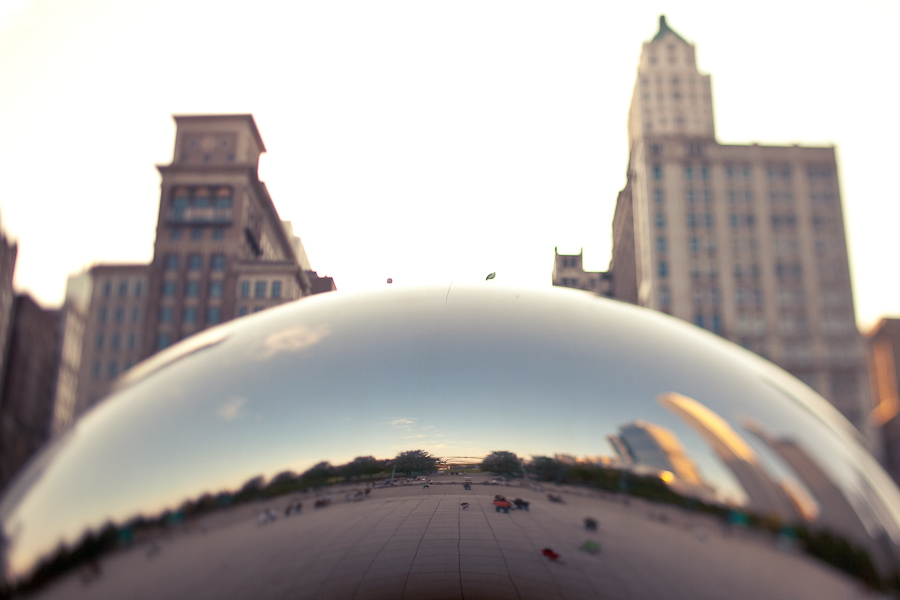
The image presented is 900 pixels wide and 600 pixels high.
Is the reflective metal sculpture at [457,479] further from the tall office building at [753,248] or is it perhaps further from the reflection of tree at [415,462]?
the tall office building at [753,248]

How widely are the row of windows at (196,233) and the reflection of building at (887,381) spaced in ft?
234

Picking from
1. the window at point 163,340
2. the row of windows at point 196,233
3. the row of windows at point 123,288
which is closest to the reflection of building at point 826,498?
the window at point 163,340

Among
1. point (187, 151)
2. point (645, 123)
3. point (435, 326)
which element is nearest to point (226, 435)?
point (435, 326)

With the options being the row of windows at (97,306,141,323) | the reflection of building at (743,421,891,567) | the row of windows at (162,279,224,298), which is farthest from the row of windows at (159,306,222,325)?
the reflection of building at (743,421,891,567)

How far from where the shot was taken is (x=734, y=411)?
2701 mm

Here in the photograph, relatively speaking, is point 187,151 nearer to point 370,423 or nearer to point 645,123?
point 645,123

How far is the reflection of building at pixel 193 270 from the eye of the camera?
7075 centimetres

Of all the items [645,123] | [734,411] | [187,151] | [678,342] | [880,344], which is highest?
[645,123]

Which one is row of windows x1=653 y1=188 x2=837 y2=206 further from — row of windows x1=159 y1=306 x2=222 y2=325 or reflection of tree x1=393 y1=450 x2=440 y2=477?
reflection of tree x1=393 y1=450 x2=440 y2=477

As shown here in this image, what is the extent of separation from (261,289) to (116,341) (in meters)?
15.4

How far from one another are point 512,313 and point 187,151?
82.0 m

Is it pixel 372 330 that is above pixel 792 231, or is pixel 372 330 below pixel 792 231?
below

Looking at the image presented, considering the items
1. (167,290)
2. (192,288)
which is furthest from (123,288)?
(192,288)

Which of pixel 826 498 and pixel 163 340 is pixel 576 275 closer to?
pixel 163 340
